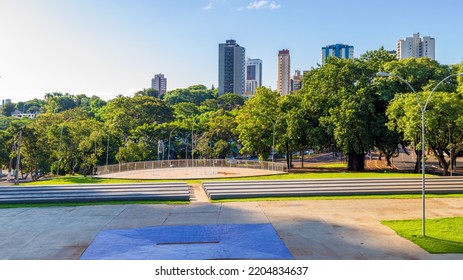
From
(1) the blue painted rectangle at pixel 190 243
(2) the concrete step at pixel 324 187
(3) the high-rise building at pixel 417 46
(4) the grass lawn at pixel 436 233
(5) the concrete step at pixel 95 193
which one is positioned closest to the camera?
(1) the blue painted rectangle at pixel 190 243

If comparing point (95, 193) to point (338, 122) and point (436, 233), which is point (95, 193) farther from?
point (338, 122)

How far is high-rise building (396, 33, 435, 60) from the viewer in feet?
628

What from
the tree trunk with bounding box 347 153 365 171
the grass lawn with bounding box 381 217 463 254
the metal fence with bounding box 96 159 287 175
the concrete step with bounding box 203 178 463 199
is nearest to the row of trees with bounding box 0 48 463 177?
the tree trunk with bounding box 347 153 365 171

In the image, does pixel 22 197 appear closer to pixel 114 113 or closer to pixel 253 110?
pixel 253 110

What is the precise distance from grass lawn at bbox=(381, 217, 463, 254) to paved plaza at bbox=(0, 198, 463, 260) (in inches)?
16.6

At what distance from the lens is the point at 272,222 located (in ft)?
60.1

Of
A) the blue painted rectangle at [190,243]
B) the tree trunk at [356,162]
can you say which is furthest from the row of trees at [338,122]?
the blue painted rectangle at [190,243]

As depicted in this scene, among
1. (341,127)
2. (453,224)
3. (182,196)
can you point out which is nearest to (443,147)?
(341,127)

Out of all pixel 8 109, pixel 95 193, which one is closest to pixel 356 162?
pixel 95 193

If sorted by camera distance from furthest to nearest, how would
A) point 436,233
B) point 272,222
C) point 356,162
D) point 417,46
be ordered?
1. point 417,46
2. point 356,162
3. point 272,222
4. point 436,233

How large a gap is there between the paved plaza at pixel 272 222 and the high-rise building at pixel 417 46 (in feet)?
627

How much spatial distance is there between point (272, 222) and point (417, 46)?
20366cm

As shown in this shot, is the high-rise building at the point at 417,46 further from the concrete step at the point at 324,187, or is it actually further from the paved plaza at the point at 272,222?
the paved plaza at the point at 272,222

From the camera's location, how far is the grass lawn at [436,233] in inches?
549
